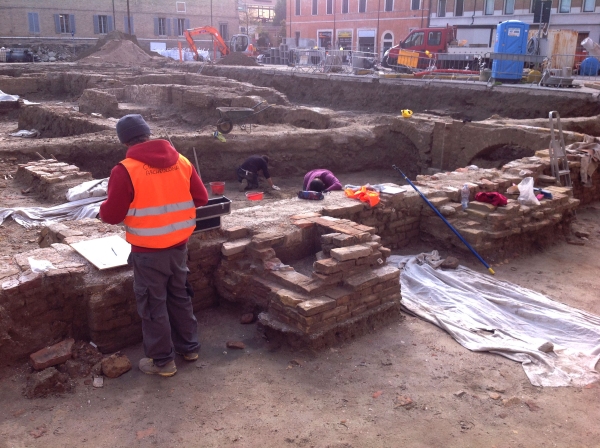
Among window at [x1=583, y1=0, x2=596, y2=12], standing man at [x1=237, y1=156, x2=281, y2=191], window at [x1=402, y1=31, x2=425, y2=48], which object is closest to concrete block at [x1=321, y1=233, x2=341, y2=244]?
standing man at [x1=237, y1=156, x2=281, y2=191]

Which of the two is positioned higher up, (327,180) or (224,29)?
(224,29)

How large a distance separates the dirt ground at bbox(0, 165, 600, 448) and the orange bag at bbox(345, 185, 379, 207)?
2.07 m

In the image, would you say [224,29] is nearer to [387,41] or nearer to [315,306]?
[387,41]

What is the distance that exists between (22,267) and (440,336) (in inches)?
133

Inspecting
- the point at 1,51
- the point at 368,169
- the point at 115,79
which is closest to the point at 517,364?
the point at 368,169

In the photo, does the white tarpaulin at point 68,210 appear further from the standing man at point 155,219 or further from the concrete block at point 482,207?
the concrete block at point 482,207

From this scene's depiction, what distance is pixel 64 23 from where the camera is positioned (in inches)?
1671

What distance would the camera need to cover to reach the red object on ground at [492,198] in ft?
22.2

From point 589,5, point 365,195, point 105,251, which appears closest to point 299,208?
point 365,195

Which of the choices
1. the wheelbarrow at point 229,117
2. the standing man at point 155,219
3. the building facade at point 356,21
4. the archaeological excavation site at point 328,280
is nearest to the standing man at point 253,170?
the archaeological excavation site at point 328,280

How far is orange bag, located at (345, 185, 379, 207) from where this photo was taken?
20.8 ft

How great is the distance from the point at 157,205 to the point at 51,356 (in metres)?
1.34

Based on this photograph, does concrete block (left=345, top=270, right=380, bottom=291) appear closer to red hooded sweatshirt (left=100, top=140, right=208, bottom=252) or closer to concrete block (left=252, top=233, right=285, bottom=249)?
concrete block (left=252, top=233, right=285, bottom=249)

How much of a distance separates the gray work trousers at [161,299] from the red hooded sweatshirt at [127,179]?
0.38 feet
